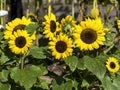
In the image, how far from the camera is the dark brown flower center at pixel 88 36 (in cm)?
251

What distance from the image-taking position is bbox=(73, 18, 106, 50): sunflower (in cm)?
249

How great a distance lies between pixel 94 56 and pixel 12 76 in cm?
51

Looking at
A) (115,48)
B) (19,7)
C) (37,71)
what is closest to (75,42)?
(37,71)

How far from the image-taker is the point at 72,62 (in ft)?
7.88

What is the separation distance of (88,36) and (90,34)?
19 mm

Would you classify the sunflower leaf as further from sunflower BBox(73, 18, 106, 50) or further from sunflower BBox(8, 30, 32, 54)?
sunflower BBox(8, 30, 32, 54)

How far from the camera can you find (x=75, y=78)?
2.60 meters

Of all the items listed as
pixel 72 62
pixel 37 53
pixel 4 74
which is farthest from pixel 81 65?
pixel 4 74

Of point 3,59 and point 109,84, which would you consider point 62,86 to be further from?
point 3,59

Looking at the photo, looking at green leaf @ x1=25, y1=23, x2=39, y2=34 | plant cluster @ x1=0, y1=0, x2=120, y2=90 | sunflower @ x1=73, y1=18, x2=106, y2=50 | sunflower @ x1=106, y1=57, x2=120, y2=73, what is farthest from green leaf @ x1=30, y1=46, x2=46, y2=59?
sunflower @ x1=106, y1=57, x2=120, y2=73

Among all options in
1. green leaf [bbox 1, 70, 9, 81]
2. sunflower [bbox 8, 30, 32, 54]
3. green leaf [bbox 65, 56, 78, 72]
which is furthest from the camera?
green leaf [bbox 1, 70, 9, 81]

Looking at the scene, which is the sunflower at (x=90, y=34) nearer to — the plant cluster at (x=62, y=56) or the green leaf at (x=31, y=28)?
the plant cluster at (x=62, y=56)

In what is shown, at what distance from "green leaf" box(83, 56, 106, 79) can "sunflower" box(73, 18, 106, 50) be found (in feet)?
0.26

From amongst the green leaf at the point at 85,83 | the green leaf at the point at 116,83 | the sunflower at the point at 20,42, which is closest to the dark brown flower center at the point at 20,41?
the sunflower at the point at 20,42
